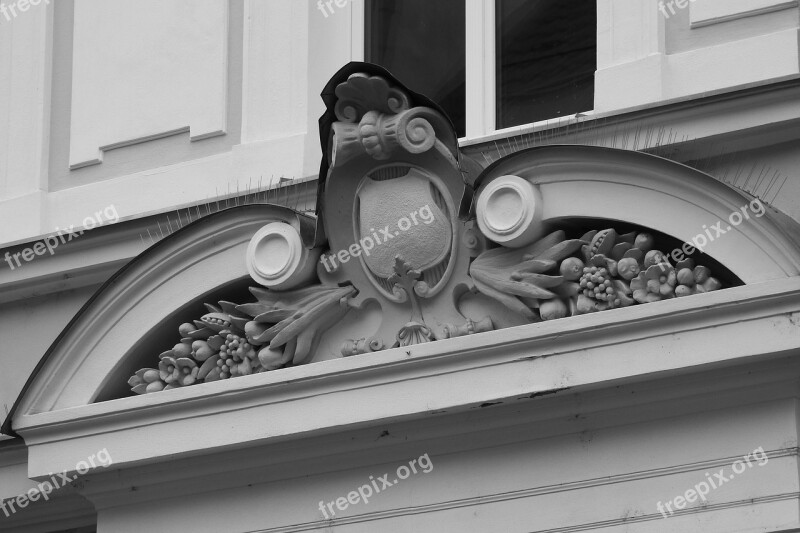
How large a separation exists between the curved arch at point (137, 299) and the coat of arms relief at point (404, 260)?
0.34 ft

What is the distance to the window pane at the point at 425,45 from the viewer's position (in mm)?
7113

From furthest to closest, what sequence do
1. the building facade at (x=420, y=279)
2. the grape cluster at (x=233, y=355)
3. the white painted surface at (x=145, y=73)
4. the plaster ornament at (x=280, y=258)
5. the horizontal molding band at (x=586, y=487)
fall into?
the white painted surface at (x=145, y=73)
the grape cluster at (x=233, y=355)
the plaster ornament at (x=280, y=258)
the building facade at (x=420, y=279)
the horizontal molding band at (x=586, y=487)

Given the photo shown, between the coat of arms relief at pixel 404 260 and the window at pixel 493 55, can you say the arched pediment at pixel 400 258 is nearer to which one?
the coat of arms relief at pixel 404 260

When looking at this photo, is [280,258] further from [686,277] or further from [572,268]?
[686,277]

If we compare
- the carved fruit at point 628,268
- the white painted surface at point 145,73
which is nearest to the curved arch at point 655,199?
the carved fruit at point 628,268

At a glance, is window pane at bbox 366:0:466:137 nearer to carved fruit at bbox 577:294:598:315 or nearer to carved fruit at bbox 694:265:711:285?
carved fruit at bbox 577:294:598:315

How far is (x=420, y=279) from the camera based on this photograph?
21.2 ft

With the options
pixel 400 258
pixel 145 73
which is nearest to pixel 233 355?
pixel 400 258

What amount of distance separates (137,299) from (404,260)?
3.48 feet

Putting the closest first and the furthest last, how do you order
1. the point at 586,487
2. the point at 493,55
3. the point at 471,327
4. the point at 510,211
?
the point at 586,487 → the point at 510,211 → the point at 471,327 → the point at 493,55

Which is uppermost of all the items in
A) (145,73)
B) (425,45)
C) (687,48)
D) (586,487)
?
(145,73)

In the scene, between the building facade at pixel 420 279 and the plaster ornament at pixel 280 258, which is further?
the plaster ornament at pixel 280 258

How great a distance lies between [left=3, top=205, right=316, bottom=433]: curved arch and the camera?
6699 mm

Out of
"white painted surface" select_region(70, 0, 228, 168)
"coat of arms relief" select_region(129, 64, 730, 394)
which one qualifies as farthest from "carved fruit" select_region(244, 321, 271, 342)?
"white painted surface" select_region(70, 0, 228, 168)
